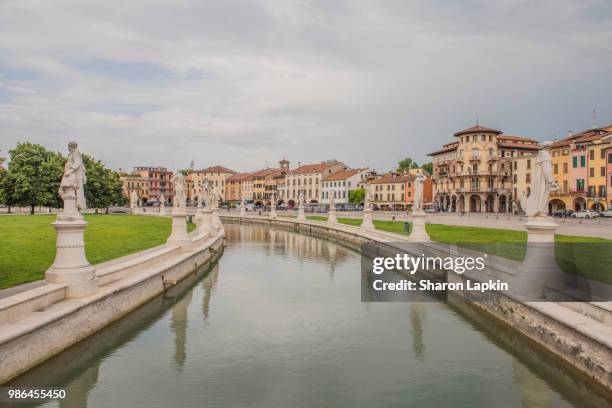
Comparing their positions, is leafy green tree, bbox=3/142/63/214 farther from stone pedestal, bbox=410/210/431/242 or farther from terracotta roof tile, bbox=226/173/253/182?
terracotta roof tile, bbox=226/173/253/182

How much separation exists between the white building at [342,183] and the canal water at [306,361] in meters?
101

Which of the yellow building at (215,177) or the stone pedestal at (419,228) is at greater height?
the yellow building at (215,177)

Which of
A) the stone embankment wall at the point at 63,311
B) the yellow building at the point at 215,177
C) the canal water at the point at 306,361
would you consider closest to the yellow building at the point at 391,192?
the yellow building at the point at 215,177

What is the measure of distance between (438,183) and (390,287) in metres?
87.1

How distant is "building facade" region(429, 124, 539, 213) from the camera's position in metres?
90.6

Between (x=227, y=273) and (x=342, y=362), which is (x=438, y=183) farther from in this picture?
(x=342, y=362)

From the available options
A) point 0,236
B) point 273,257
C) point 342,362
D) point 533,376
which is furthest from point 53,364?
point 273,257

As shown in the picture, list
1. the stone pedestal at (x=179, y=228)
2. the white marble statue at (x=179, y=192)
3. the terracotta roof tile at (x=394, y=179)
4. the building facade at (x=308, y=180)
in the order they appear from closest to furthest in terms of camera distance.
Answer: the stone pedestal at (x=179, y=228) < the white marble statue at (x=179, y=192) < the terracotta roof tile at (x=394, y=179) < the building facade at (x=308, y=180)

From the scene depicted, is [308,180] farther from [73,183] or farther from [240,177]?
[73,183]

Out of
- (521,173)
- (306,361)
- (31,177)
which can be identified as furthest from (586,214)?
(31,177)

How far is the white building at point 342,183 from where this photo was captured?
116688 millimetres

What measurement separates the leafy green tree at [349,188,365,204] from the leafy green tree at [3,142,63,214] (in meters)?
67.3

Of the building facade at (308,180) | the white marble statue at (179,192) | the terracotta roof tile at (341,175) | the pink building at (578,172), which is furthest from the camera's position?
the building facade at (308,180)

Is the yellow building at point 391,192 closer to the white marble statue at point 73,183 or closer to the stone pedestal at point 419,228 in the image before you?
the stone pedestal at point 419,228
